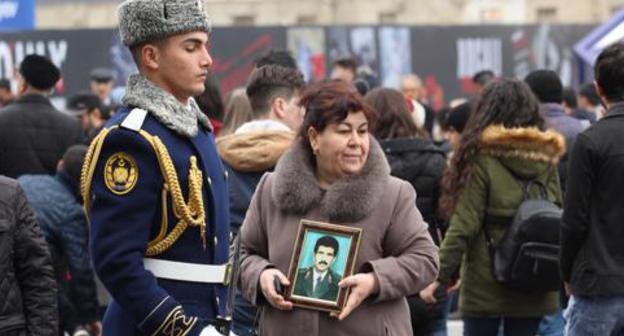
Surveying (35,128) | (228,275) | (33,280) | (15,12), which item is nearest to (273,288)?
Answer: (228,275)

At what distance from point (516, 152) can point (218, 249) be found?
3.50 meters

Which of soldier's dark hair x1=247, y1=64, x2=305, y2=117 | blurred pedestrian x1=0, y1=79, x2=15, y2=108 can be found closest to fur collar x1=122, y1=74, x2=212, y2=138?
soldier's dark hair x1=247, y1=64, x2=305, y2=117

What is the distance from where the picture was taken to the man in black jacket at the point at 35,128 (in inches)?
458

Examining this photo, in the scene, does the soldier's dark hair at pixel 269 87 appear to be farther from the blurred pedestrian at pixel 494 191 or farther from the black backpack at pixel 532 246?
the black backpack at pixel 532 246

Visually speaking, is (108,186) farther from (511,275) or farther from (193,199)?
(511,275)

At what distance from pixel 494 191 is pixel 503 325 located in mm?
731

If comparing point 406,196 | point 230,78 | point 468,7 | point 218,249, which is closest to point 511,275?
point 406,196

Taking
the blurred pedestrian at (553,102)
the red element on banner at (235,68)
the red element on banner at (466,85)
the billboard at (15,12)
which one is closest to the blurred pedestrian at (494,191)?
the blurred pedestrian at (553,102)

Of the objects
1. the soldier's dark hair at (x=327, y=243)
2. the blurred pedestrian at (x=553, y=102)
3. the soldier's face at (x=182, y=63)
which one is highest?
the soldier's face at (x=182, y=63)

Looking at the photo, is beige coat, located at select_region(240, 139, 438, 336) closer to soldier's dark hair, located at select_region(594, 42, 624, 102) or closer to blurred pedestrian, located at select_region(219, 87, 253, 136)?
soldier's dark hair, located at select_region(594, 42, 624, 102)

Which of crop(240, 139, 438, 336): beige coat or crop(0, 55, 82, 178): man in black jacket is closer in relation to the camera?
crop(240, 139, 438, 336): beige coat

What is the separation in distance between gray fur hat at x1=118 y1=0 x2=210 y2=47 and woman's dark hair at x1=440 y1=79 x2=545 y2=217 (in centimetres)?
348

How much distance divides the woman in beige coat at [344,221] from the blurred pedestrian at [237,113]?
76.2 inches

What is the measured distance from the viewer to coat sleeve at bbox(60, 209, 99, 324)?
10992mm
